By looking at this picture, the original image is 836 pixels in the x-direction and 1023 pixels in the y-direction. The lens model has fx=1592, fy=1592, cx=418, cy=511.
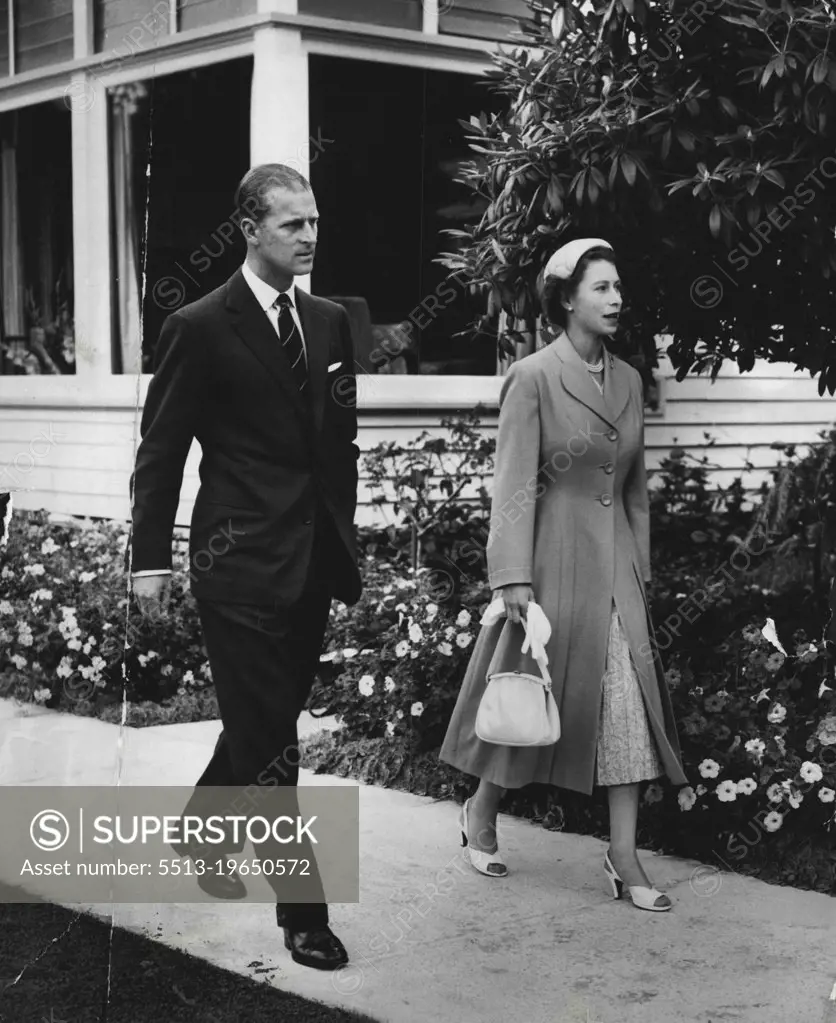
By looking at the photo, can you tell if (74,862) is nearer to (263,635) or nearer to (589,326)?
(263,635)

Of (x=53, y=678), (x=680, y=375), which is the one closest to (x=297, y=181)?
(x=680, y=375)

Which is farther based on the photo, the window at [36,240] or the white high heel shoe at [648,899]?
the window at [36,240]

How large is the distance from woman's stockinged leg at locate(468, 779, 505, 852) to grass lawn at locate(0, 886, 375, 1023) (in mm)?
926

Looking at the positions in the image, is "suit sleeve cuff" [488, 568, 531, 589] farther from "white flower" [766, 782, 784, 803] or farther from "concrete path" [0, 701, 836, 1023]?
"white flower" [766, 782, 784, 803]

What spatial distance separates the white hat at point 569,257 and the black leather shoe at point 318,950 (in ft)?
7.02

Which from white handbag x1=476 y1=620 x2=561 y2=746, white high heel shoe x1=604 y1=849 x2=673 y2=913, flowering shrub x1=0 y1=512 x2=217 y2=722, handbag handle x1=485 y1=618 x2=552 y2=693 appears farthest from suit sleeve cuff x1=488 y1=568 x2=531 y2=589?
flowering shrub x1=0 y1=512 x2=217 y2=722

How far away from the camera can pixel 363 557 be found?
27.2 feet

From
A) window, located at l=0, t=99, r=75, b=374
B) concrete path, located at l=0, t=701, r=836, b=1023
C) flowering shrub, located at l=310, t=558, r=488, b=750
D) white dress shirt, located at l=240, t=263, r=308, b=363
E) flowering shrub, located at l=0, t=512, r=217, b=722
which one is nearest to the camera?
concrete path, located at l=0, t=701, r=836, b=1023

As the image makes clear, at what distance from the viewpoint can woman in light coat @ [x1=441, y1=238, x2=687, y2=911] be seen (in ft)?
16.2

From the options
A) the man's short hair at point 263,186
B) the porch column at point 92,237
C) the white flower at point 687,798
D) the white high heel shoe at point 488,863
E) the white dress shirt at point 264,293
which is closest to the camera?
the man's short hair at point 263,186

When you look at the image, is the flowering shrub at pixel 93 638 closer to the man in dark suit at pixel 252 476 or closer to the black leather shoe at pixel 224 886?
the black leather shoe at pixel 224 886

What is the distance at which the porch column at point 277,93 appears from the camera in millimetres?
8227

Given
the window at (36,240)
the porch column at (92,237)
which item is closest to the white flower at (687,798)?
the window at (36,240)

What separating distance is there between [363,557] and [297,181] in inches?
159
